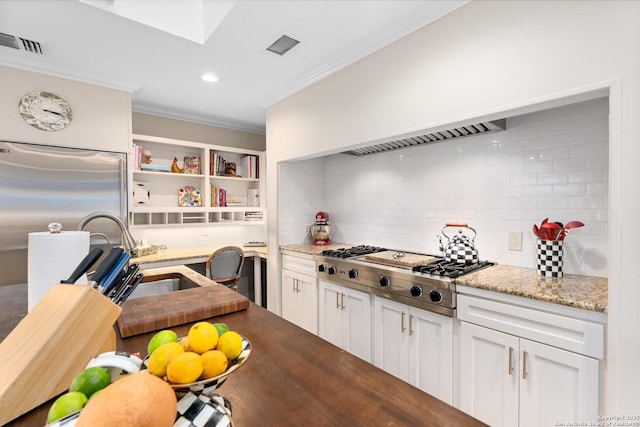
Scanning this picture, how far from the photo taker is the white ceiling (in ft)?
5.96

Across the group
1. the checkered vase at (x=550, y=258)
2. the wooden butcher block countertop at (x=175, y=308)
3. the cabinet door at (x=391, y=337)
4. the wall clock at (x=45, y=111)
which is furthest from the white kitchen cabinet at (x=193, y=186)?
the checkered vase at (x=550, y=258)

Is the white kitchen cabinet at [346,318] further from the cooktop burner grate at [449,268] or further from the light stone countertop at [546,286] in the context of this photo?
the light stone countertop at [546,286]

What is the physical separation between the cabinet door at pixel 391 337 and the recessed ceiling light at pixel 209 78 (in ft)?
7.64

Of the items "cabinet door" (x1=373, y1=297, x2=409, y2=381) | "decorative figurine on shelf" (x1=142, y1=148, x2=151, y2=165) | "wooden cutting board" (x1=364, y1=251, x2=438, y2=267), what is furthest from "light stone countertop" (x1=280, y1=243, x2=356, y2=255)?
"decorative figurine on shelf" (x1=142, y1=148, x2=151, y2=165)

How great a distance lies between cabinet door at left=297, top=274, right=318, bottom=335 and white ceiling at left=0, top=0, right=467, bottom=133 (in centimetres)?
182

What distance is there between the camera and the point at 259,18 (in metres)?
1.90

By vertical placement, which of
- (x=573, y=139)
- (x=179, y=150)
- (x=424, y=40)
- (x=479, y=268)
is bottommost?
(x=479, y=268)

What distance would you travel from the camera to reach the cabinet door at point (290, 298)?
3.01 meters

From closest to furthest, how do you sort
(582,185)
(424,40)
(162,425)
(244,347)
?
(162,425)
(244,347)
(582,185)
(424,40)

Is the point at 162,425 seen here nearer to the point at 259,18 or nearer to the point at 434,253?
the point at 259,18

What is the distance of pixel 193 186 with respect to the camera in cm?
386

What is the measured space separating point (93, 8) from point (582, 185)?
9.92ft

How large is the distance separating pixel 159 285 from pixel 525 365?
2.01 metres

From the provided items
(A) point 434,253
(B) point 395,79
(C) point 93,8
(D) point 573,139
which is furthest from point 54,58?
(D) point 573,139
